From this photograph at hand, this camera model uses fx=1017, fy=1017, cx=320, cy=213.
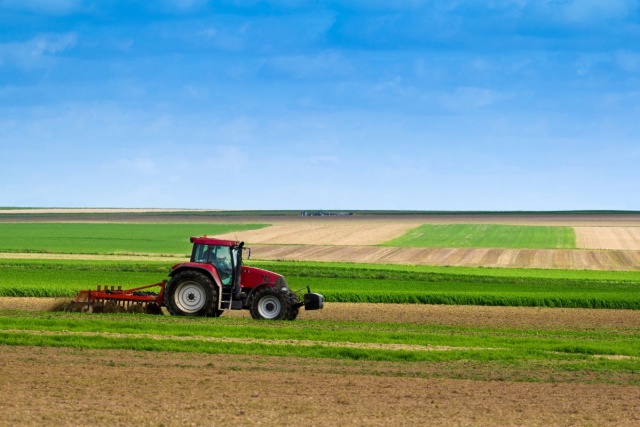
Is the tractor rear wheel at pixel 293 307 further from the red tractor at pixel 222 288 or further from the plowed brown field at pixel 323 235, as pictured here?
the plowed brown field at pixel 323 235

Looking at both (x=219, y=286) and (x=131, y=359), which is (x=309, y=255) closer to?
(x=219, y=286)

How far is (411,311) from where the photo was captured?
35.4 metres

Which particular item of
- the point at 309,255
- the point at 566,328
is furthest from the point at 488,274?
the point at 566,328

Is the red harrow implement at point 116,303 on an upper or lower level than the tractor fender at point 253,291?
lower

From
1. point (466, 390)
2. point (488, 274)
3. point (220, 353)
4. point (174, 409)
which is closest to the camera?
point (174, 409)

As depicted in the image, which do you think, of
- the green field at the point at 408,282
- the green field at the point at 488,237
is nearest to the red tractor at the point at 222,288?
the green field at the point at 408,282

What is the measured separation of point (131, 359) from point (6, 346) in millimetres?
3521

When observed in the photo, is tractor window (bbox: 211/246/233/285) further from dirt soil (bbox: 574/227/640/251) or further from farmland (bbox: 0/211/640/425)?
dirt soil (bbox: 574/227/640/251)

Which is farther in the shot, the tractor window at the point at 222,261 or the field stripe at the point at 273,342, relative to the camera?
the tractor window at the point at 222,261

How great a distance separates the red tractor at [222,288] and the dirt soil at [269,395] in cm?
754

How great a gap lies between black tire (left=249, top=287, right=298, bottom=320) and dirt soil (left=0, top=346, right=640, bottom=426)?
767 cm

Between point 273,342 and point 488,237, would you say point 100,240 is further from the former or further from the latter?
point 273,342

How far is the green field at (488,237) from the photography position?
8319 centimetres

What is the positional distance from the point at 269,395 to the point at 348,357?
5398 mm
